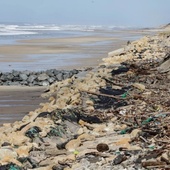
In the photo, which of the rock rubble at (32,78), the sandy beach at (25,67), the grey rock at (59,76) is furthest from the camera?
→ the grey rock at (59,76)

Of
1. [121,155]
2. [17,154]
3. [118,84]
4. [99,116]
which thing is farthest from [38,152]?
[118,84]

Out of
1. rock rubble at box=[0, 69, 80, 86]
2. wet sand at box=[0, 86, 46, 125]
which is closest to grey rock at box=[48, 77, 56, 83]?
rock rubble at box=[0, 69, 80, 86]

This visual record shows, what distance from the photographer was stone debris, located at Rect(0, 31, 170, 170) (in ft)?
17.4

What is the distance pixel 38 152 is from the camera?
613cm

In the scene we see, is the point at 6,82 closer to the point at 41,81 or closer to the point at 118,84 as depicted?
the point at 41,81

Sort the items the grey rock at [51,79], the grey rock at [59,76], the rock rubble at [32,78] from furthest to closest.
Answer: the grey rock at [59,76]
the grey rock at [51,79]
the rock rubble at [32,78]

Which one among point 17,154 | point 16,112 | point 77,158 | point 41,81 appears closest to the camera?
point 77,158

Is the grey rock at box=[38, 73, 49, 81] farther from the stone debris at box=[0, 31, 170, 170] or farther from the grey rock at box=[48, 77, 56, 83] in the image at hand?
the stone debris at box=[0, 31, 170, 170]

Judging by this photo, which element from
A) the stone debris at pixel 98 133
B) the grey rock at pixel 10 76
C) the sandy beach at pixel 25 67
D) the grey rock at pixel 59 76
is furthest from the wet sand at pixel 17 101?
the grey rock at pixel 59 76

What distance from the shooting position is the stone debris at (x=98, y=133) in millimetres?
5305

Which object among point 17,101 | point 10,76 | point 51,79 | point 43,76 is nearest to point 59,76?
point 51,79

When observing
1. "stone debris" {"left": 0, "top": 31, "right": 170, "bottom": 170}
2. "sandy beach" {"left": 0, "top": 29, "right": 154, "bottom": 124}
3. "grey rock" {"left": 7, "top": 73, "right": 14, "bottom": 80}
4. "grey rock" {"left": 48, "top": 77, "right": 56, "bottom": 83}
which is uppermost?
"stone debris" {"left": 0, "top": 31, "right": 170, "bottom": 170}

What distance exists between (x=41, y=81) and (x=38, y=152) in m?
8.79

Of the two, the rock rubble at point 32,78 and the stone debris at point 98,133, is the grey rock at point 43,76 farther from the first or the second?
the stone debris at point 98,133
